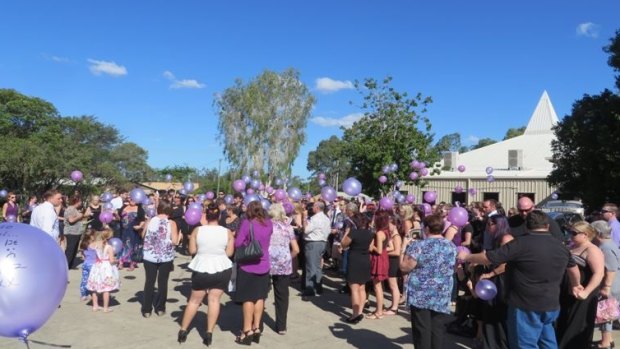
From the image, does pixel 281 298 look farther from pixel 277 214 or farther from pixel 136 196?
pixel 136 196

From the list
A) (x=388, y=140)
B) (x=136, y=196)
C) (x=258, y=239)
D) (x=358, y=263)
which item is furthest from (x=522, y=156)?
(x=258, y=239)

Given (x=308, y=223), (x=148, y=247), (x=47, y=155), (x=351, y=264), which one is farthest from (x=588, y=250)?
(x=47, y=155)

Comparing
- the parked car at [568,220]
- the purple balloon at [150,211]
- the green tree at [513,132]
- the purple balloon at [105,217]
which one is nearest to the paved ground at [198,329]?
the parked car at [568,220]

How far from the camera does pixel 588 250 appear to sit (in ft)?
15.2

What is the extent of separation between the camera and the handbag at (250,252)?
5.40 m

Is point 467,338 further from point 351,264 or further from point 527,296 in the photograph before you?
point 527,296

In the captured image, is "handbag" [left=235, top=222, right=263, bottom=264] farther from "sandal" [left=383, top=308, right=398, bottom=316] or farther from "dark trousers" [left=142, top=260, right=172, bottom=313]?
"sandal" [left=383, top=308, right=398, bottom=316]

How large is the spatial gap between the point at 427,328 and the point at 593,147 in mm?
16488

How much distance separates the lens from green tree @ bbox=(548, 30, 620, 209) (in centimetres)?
1697

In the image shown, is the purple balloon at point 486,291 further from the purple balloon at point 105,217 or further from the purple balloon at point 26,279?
the purple balloon at point 105,217

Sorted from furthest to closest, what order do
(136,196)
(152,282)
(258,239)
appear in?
(136,196), (152,282), (258,239)

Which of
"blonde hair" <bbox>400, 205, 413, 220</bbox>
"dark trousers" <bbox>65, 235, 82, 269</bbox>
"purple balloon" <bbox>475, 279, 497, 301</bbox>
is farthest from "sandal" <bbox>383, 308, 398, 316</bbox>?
"dark trousers" <bbox>65, 235, 82, 269</bbox>

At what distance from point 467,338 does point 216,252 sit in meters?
3.41

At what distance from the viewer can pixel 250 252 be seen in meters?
5.40
